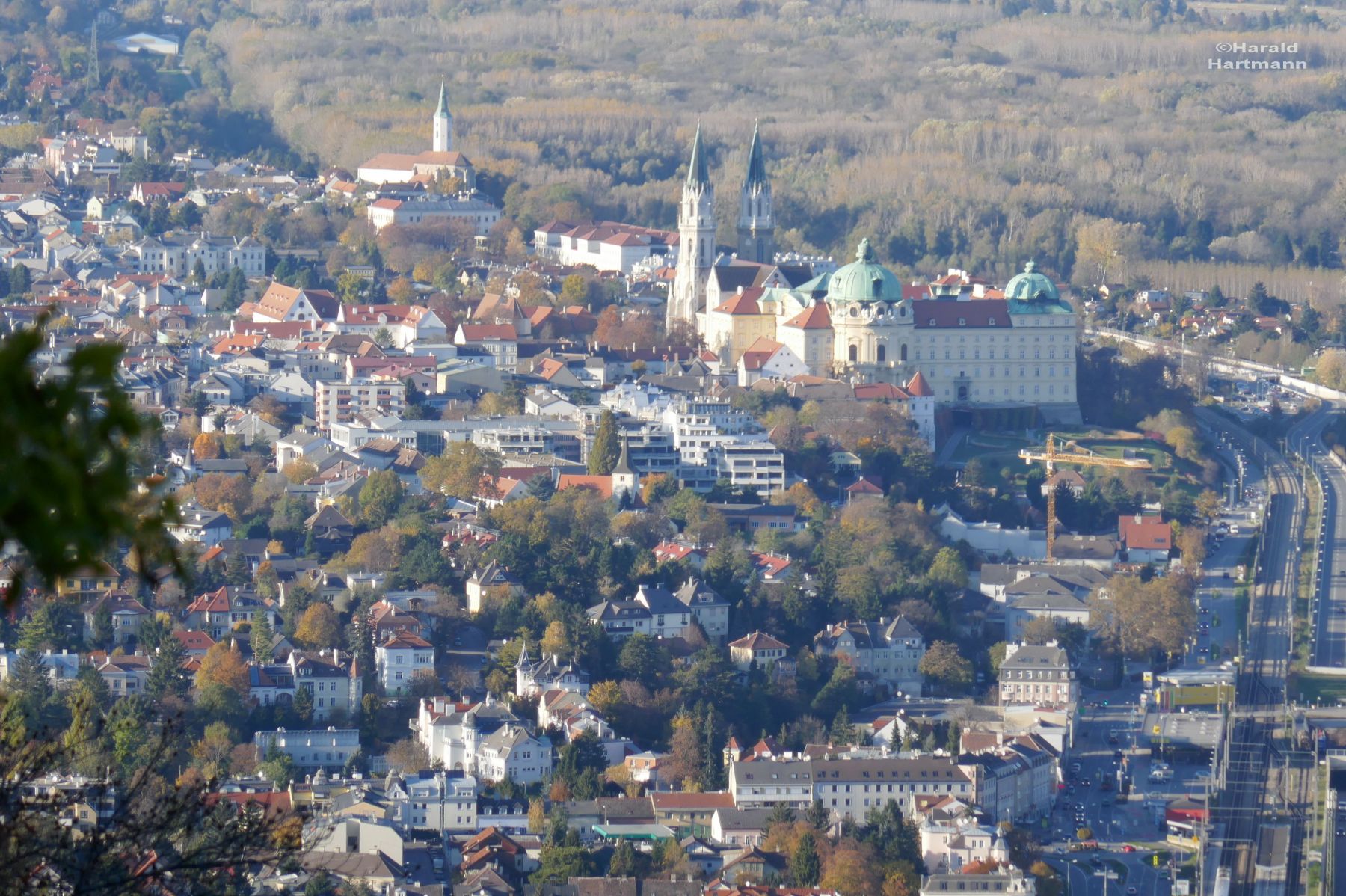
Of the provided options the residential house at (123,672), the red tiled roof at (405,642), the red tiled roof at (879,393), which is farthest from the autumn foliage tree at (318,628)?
the red tiled roof at (879,393)

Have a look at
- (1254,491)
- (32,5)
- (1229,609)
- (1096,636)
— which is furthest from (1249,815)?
(32,5)

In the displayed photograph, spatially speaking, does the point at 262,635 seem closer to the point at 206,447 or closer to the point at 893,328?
the point at 206,447

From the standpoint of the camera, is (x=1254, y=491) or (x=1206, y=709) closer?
(x=1206, y=709)

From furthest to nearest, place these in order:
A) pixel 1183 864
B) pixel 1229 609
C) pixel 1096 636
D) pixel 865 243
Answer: pixel 865 243
pixel 1229 609
pixel 1096 636
pixel 1183 864

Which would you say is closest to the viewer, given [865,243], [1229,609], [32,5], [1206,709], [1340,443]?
[1206,709]

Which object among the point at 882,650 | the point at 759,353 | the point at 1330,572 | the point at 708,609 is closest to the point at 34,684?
the point at 708,609

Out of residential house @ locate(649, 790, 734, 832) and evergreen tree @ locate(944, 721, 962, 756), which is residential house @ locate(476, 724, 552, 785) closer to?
residential house @ locate(649, 790, 734, 832)

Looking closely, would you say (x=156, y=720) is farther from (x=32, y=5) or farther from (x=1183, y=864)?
(x=32, y=5)

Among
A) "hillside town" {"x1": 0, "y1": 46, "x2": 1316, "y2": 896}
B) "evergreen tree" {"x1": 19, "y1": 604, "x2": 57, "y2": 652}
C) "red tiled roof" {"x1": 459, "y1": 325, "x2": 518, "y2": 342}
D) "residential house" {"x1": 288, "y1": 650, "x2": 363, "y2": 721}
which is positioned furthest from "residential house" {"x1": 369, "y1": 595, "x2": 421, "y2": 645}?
"red tiled roof" {"x1": 459, "y1": 325, "x2": 518, "y2": 342}
